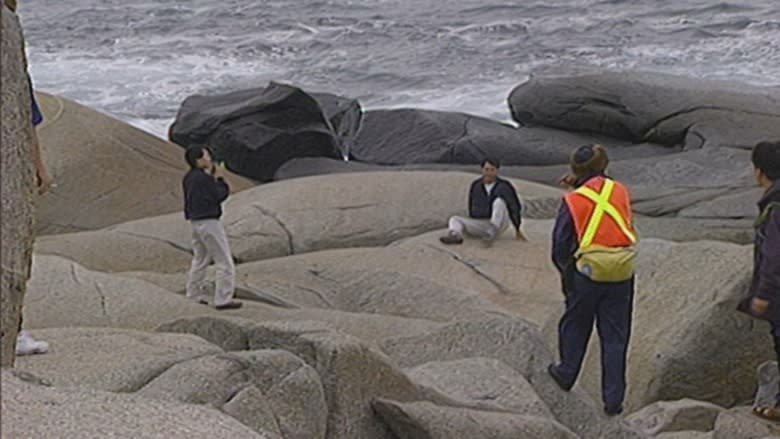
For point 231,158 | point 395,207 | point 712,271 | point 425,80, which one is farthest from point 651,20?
point 712,271

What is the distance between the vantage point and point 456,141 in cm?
1909

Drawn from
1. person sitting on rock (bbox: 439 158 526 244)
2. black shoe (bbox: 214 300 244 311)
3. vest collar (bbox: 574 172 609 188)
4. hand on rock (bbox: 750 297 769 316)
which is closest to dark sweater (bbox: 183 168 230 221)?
black shoe (bbox: 214 300 244 311)

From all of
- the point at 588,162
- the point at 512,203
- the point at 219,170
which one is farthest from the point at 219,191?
the point at 219,170

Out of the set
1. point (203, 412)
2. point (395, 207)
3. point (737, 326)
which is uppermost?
point (203, 412)

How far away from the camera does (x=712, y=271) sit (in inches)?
330

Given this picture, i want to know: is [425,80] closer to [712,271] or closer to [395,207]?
[395,207]

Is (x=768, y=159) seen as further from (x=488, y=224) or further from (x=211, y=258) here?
(x=488, y=224)

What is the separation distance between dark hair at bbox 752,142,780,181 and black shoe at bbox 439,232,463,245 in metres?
5.70

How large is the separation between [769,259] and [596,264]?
2.29 feet

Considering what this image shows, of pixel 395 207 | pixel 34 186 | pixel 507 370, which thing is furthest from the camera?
pixel 395 207

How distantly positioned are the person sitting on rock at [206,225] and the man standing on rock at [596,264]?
10.2 feet

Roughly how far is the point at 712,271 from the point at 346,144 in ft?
39.8

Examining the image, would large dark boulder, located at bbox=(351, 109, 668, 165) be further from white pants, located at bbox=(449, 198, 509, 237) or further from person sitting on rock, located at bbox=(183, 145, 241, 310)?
person sitting on rock, located at bbox=(183, 145, 241, 310)

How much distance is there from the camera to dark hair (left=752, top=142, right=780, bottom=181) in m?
6.24
